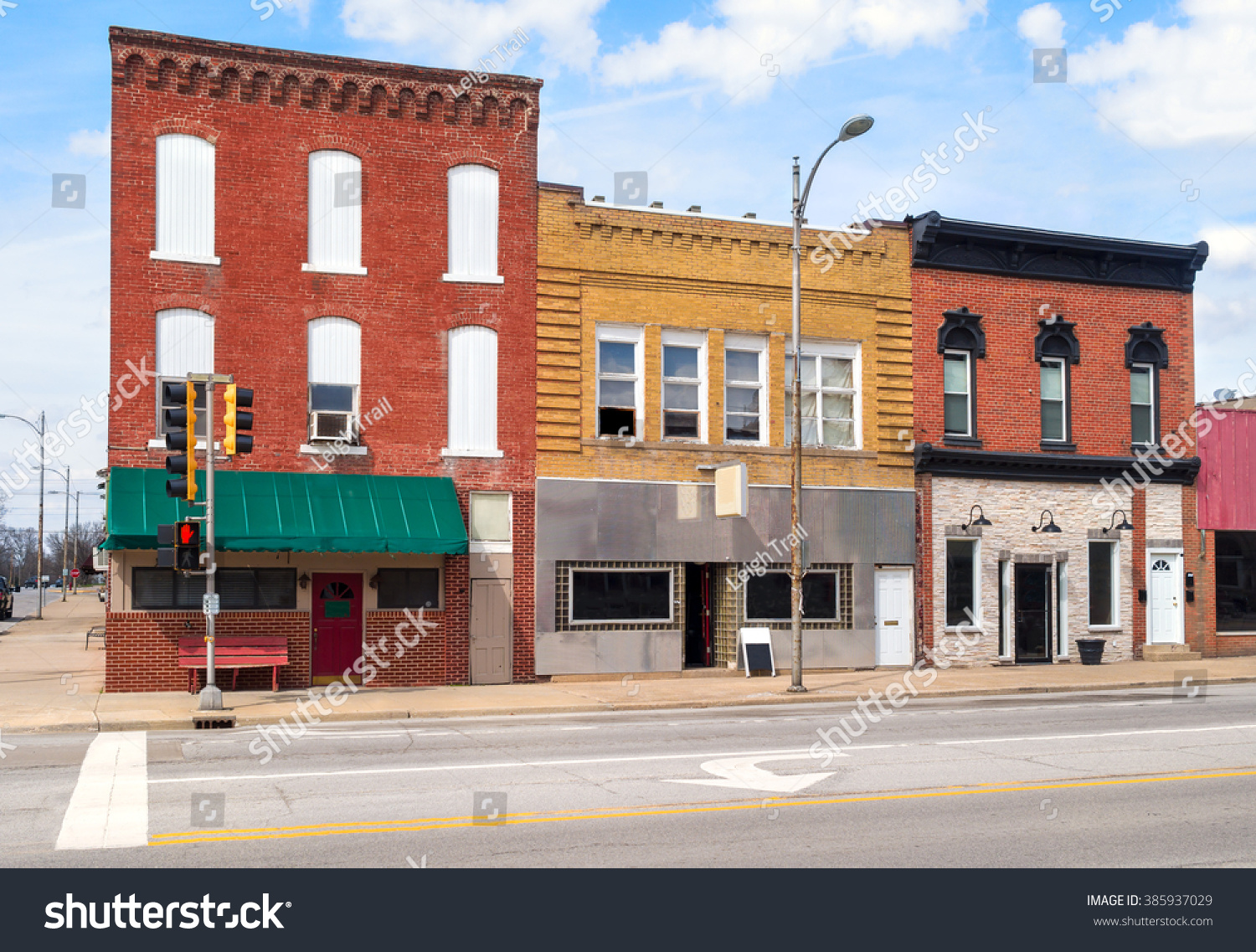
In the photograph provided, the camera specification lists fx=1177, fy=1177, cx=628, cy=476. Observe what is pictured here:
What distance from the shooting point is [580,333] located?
2456 centimetres

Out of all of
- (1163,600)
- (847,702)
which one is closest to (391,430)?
(847,702)

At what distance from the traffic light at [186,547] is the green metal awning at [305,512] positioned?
1.39 m

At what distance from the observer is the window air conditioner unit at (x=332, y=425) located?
22.7 metres

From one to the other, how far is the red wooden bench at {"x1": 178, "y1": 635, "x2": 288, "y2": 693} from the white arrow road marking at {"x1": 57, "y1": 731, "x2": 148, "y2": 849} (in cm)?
535

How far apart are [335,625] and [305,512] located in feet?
8.14

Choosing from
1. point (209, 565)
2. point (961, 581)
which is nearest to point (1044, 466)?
point (961, 581)

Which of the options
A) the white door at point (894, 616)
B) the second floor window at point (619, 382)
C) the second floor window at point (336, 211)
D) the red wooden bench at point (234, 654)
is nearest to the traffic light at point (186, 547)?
the red wooden bench at point (234, 654)

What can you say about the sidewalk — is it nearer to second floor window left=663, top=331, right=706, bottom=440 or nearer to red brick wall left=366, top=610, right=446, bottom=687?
red brick wall left=366, top=610, right=446, bottom=687

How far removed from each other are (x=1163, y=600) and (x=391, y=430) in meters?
19.4

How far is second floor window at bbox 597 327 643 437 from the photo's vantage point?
24.8 metres

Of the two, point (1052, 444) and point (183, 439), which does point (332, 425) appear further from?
point (1052, 444)

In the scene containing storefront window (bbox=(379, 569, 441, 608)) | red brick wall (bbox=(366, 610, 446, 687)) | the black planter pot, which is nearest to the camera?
red brick wall (bbox=(366, 610, 446, 687))

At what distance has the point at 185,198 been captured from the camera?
22219 millimetres

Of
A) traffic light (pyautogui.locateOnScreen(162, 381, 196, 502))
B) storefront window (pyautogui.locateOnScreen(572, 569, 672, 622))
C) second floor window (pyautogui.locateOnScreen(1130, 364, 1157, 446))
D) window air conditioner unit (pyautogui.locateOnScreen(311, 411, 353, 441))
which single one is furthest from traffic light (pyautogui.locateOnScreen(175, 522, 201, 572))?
second floor window (pyautogui.locateOnScreen(1130, 364, 1157, 446))
